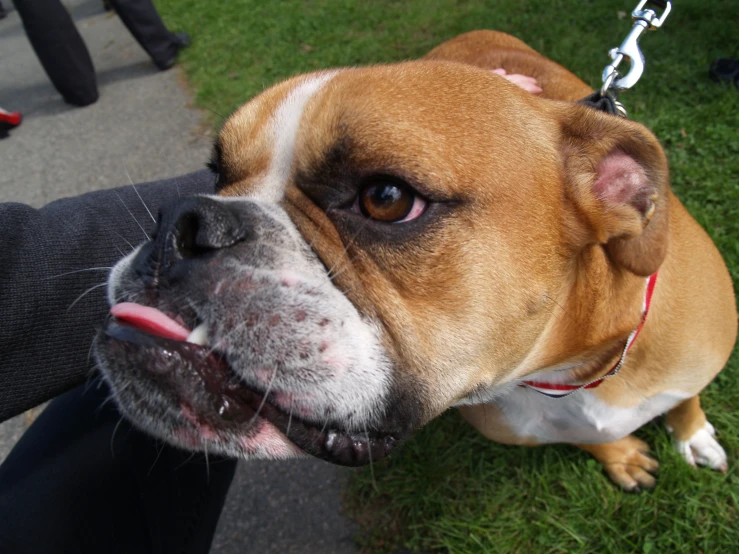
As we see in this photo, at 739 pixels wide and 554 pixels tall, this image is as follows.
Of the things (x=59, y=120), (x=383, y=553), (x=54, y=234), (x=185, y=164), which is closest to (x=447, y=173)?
(x=54, y=234)

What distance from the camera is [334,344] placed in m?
1.45

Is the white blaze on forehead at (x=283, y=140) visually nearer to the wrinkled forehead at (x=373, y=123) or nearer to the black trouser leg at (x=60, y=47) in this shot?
the wrinkled forehead at (x=373, y=123)

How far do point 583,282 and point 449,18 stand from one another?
5278 mm

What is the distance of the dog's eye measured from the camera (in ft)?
5.04

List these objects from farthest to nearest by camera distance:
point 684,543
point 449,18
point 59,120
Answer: point 59,120
point 449,18
point 684,543

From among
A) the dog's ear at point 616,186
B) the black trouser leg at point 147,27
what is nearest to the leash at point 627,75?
the dog's ear at point 616,186

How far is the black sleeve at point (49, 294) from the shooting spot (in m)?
2.02

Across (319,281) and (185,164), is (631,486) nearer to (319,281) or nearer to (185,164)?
(319,281)

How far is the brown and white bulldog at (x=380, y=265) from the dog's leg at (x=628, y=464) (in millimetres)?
813

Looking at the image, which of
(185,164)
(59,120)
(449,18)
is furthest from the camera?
(59,120)

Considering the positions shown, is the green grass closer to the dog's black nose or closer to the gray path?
the gray path

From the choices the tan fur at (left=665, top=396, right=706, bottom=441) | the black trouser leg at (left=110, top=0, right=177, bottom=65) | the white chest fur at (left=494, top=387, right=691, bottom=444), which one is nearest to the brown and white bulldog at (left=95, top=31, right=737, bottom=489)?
the white chest fur at (left=494, top=387, right=691, bottom=444)

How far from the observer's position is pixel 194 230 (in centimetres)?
144

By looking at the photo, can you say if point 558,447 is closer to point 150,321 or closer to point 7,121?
point 150,321
